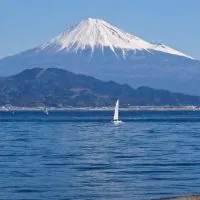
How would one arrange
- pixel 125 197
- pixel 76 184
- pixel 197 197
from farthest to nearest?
1. pixel 76 184
2. pixel 125 197
3. pixel 197 197

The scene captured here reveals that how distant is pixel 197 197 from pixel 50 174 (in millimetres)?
10819

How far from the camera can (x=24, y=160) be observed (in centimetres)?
4741

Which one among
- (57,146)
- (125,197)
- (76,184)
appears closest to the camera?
(125,197)

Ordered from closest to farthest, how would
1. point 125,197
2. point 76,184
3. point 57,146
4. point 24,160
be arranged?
point 125,197, point 76,184, point 24,160, point 57,146

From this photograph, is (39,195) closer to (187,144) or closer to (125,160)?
(125,160)

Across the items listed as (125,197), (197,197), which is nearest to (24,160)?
(125,197)

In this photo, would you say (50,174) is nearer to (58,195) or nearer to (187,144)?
(58,195)

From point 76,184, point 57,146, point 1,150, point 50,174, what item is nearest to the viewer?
point 76,184

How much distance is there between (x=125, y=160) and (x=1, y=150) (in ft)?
31.4

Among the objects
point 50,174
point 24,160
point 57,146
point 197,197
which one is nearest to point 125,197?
point 197,197

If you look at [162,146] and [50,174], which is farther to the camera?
[162,146]

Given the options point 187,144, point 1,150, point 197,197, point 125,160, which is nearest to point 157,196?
point 197,197

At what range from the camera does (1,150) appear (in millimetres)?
55094

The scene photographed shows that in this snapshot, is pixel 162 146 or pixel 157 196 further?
pixel 162 146
